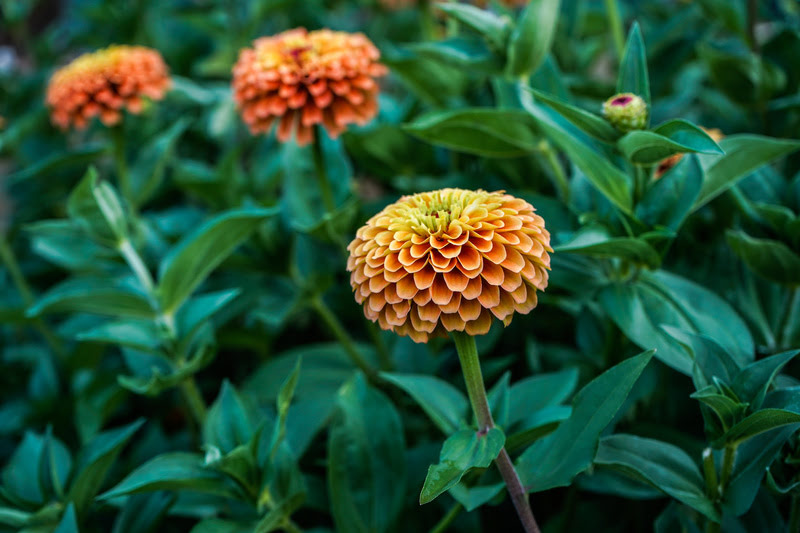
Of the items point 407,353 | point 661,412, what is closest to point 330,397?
point 407,353

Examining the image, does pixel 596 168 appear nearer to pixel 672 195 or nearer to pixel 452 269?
pixel 672 195

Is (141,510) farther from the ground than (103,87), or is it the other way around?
(103,87)

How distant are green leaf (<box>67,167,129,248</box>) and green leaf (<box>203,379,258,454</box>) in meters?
0.29

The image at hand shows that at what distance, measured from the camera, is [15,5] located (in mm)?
1686

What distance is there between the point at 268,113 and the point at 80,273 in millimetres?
679

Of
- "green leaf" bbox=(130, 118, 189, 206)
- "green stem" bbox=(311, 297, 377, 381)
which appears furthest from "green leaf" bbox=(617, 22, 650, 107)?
"green leaf" bbox=(130, 118, 189, 206)

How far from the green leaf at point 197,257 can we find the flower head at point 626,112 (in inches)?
16.8

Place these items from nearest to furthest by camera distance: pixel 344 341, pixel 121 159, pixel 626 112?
pixel 626 112, pixel 344 341, pixel 121 159

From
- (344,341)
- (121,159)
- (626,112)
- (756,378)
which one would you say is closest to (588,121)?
(626,112)

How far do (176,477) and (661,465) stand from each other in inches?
19.6

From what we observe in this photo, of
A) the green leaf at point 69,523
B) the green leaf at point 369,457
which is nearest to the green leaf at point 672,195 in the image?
the green leaf at point 369,457

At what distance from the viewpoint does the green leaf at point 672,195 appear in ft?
2.30

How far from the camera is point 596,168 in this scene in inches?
28.2

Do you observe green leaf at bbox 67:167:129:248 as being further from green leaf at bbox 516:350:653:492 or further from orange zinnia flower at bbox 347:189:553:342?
green leaf at bbox 516:350:653:492
